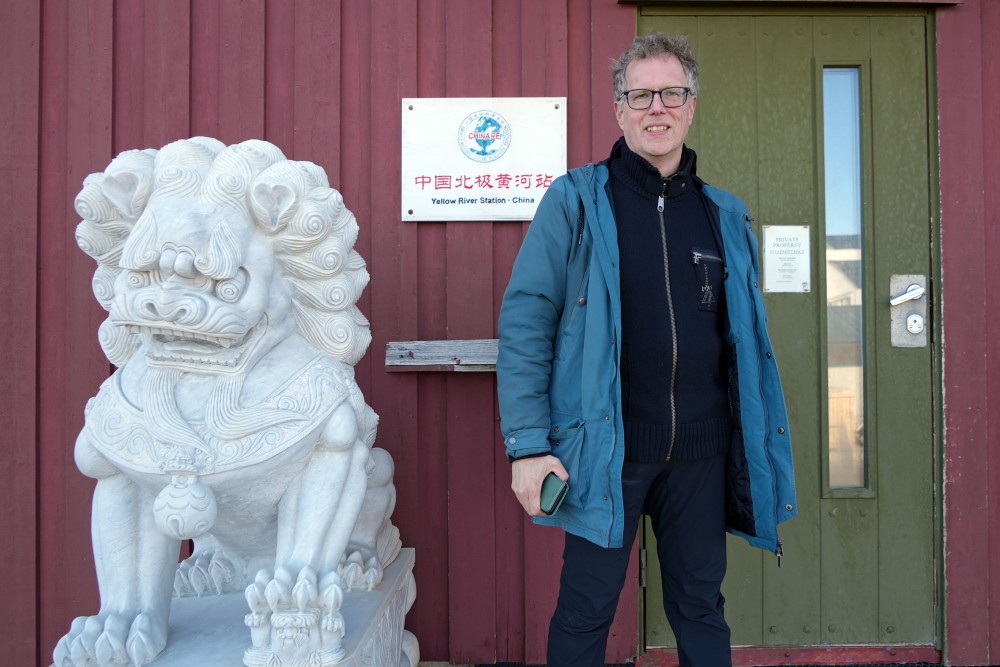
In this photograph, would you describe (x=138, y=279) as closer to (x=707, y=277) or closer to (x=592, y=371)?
(x=592, y=371)

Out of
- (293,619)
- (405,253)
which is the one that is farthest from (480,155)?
(293,619)

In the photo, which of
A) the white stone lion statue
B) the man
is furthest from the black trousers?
the white stone lion statue

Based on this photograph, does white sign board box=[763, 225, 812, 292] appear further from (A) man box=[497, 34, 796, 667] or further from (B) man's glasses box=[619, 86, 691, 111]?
(B) man's glasses box=[619, 86, 691, 111]

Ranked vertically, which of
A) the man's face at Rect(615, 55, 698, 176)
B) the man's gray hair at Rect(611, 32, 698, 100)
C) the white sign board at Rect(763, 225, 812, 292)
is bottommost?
the white sign board at Rect(763, 225, 812, 292)

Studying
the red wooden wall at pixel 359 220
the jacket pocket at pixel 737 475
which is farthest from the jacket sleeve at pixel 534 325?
the red wooden wall at pixel 359 220

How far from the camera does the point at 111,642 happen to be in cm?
137

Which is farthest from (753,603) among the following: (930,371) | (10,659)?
(10,659)

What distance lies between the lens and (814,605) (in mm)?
2541

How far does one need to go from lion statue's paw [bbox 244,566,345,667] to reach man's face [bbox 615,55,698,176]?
132cm

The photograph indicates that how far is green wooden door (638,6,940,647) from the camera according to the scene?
2.53 m

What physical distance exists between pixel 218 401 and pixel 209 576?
633 mm

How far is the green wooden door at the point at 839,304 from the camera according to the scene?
2533 mm

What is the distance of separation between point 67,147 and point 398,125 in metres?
1.31

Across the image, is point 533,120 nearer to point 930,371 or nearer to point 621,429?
point 621,429
